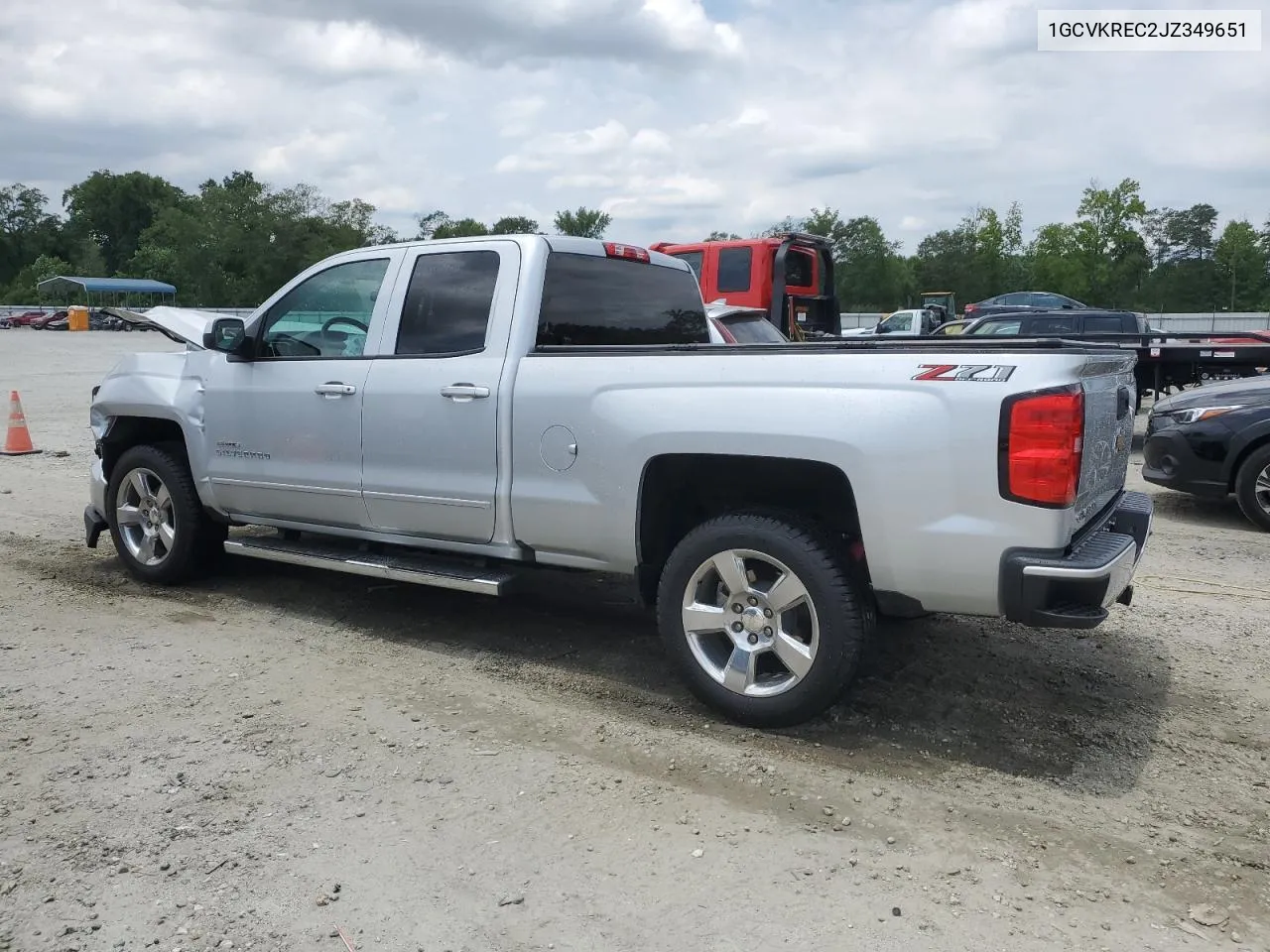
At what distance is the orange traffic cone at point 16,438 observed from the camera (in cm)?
1186

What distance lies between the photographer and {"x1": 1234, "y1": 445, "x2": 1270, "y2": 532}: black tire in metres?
7.88

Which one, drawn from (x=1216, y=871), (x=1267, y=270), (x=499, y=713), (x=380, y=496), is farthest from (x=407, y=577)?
(x=1267, y=270)

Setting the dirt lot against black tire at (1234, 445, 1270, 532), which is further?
black tire at (1234, 445, 1270, 532)

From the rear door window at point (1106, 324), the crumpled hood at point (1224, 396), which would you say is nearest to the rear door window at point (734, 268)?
→ the crumpled hood at point (1224, 396)

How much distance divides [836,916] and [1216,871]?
46.8 inches

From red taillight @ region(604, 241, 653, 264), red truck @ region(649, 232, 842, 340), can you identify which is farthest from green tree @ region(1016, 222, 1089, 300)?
→ red taillight @ region(604, 241, 653, 264)

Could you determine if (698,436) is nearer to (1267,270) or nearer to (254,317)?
(254,317)

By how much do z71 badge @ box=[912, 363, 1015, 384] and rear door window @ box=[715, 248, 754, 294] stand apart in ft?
33.0

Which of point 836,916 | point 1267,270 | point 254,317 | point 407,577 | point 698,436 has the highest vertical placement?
point 1267,270

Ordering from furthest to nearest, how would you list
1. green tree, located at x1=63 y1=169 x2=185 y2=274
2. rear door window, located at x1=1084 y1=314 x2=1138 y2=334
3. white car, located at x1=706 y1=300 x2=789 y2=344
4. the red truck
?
green tree, located at x1=63 y1=169 x2=185 y2=274, rear door window, located at x1=1084 y1=314 x2=1138 y2=334, the red truck, white car, located at x1=706 y1=300 x2=789 y2=344

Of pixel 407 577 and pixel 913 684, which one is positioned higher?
pixel 407 577

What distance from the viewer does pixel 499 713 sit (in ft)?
14.2

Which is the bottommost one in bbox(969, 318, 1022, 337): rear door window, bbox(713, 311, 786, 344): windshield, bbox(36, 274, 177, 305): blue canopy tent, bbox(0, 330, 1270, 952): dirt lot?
bbox(0, 330, 1270, 952): dirt lot

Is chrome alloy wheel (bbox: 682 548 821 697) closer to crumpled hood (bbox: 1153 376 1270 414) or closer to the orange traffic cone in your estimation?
crumpled hood (bbox: 1153 376 1270 414)
